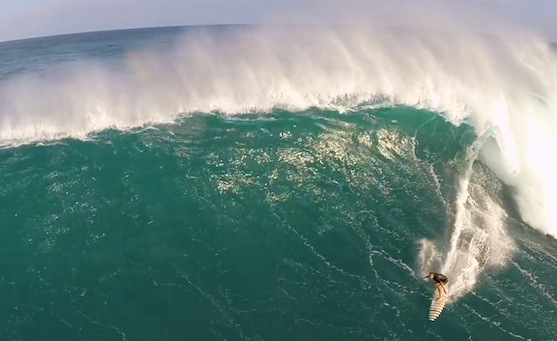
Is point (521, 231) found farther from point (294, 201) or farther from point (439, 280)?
point (294, 201)

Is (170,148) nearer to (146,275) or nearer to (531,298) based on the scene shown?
(146,275)

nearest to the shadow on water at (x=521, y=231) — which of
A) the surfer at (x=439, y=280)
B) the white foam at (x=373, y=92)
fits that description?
the white foam at (x=373, y=92)

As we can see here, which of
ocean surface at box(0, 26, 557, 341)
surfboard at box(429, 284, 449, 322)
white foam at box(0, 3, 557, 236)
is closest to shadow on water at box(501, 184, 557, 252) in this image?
ocean surface at box(0, 26, 557, 341)

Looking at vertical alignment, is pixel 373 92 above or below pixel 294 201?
above

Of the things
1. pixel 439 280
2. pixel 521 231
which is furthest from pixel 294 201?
pixel 521 231

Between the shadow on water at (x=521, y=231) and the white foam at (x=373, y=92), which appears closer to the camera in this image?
the shadow on water at (x=521, y=231)

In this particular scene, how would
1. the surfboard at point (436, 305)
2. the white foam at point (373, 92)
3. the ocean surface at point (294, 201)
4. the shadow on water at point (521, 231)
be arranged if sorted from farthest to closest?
the white foam at point (373, 92) < the shadow on water at point (521, 231) < the ocean surface at point (294, 201) < the surfboard at point (436, 305)

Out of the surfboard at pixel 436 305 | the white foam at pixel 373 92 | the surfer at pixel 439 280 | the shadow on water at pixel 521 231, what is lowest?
the surfboard at pixel 436 305

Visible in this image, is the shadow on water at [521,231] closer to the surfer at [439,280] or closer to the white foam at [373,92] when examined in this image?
the white foam at [373,92]
